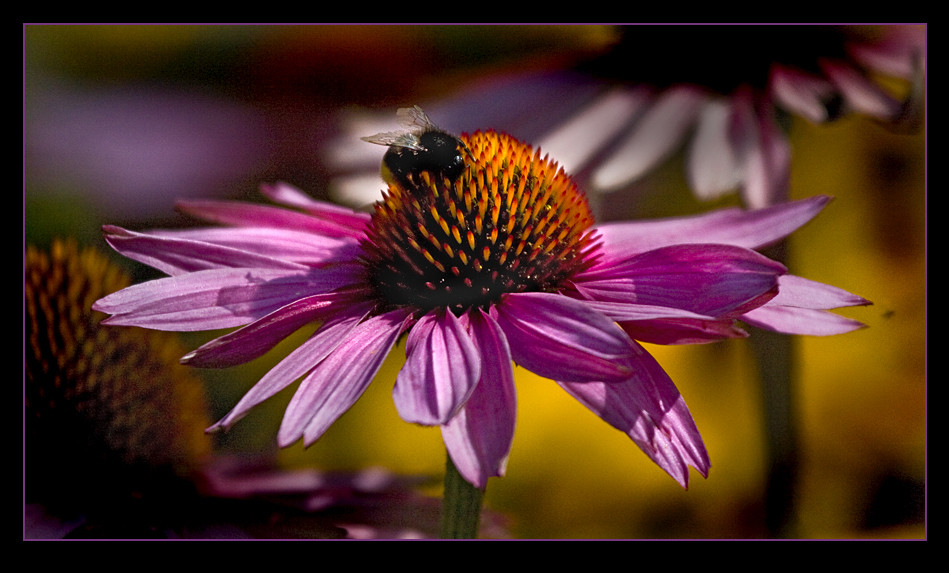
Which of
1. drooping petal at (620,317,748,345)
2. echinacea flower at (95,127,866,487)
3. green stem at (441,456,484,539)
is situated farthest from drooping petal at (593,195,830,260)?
green stem at (441,456,484,539)

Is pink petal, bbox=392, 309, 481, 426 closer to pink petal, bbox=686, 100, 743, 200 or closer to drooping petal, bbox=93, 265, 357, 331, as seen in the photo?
drooping petal, bbox=93, 265, 357, 331

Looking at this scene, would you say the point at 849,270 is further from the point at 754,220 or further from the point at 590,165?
the point at 590,165

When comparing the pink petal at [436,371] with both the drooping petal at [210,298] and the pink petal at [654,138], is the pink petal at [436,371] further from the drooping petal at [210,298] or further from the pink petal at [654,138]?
the pink petal at [654,138]

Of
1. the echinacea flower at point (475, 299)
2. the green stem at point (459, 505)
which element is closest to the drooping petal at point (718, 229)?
the echinacea flower at point (475, 299)

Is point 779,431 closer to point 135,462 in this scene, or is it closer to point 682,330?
point 682,330

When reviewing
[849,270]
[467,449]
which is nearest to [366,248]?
[467,449]

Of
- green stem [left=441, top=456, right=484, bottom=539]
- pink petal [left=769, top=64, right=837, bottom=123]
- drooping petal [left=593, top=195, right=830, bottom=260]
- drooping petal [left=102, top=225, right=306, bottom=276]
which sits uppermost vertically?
pink petal [left=769, top=64, right=837, bottom=123]

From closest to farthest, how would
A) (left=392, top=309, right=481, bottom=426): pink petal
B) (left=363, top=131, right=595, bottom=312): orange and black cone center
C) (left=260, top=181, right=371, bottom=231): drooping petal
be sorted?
(left=392, top=309, right=481, bottom=426): pink petal → (left=363, top=131, right=595, bottom=312): orange and black cone center → (left=260, top=181, right=371, bottom=231): drooping petal
